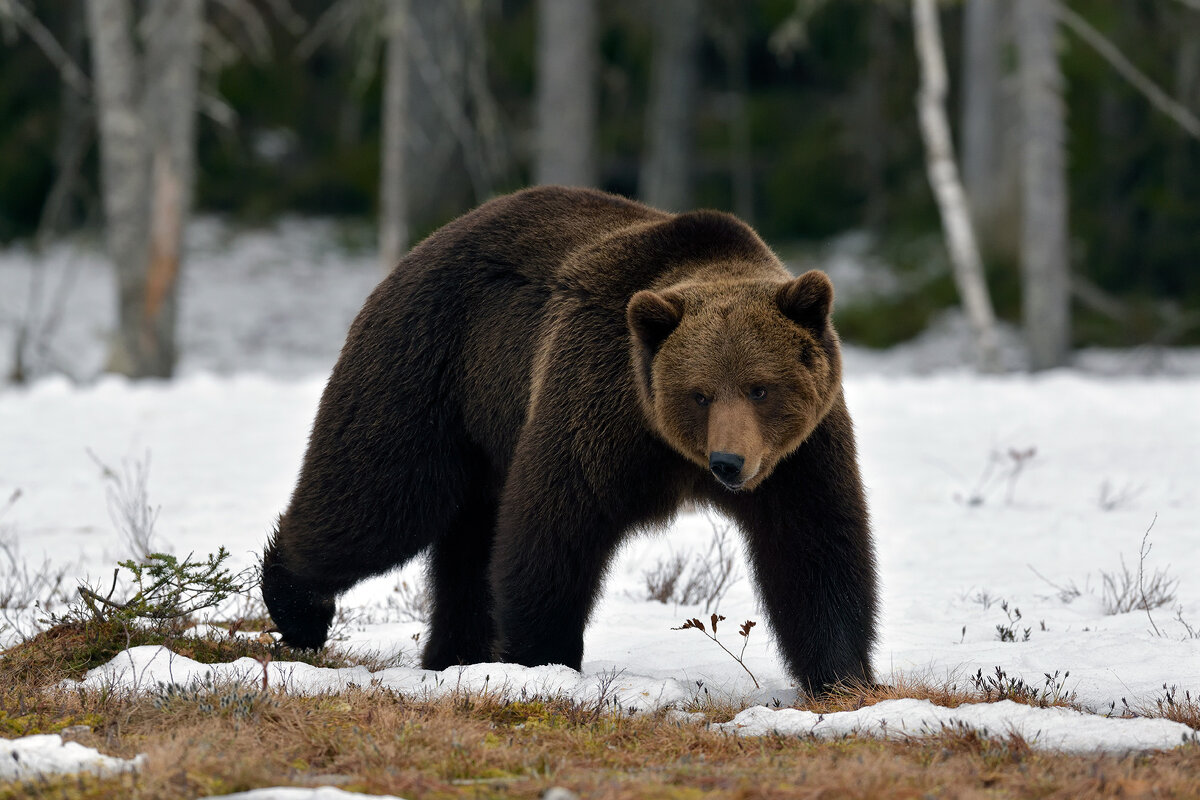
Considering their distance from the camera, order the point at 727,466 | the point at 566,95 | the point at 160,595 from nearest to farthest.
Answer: the point at 727,466, the point at 160,595, the point at 566,95

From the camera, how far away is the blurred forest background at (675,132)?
44.5 ft

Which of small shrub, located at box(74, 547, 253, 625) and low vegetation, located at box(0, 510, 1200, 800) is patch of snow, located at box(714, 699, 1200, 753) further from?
small shrub, located at box(74, 547, 253, 625)

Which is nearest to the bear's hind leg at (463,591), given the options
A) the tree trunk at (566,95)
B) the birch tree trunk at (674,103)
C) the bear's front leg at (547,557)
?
the bear's front leg at (547,557)

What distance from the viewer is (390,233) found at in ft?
46.8

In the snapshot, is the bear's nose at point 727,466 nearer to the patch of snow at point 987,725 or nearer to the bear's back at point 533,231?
the patch of snow at point 987,725

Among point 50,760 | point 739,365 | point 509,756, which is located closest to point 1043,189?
point 739,365

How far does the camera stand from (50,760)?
3.58 meters

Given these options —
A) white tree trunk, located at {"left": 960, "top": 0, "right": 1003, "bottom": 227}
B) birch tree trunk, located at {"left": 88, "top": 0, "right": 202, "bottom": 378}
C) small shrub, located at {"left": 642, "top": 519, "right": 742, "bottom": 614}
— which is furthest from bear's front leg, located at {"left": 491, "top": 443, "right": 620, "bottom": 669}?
white tree trunk, located at {"left": 960, "top": 0, "right": 1003, "bottom": 227}

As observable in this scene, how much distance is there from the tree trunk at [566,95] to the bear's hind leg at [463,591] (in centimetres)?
1203

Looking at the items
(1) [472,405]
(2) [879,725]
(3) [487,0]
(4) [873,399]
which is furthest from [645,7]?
(2) [879,725]

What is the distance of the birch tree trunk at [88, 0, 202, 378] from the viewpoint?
13.3m

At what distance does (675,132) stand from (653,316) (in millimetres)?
18527

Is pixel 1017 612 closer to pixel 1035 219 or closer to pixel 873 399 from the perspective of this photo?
pixel 873 399

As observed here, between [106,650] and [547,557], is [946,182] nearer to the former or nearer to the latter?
[547,557]
